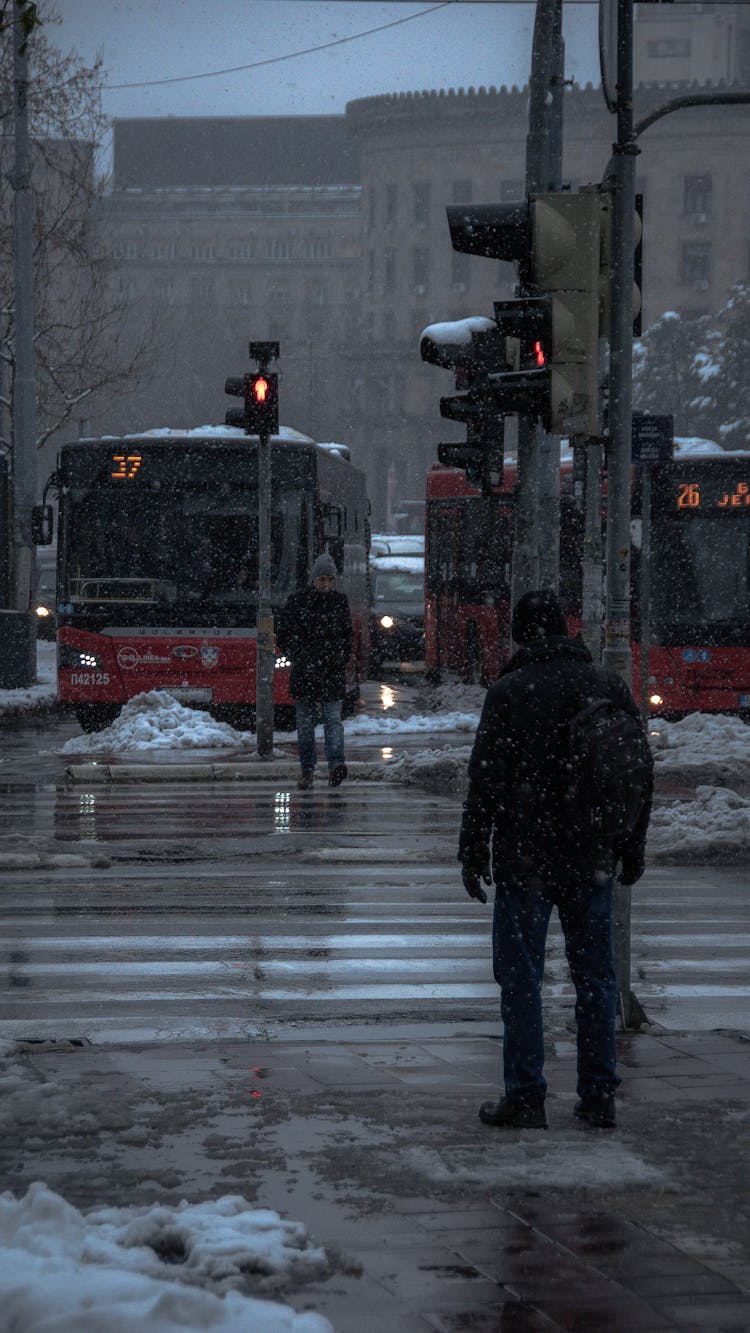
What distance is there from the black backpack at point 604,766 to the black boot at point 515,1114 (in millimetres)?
858

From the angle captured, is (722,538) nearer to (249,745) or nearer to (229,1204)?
(249,745)

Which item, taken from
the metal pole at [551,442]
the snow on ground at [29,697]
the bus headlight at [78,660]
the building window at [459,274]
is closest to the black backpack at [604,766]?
the metal pole at [551,442]

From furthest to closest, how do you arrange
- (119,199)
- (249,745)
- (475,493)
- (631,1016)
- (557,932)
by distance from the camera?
(119,199) < (475,493) < (249,745) < (557,932) < (631,1016)

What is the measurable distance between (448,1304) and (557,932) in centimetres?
623

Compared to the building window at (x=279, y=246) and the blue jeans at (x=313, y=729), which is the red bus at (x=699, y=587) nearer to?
the blue jeans at (x=313, y=729)

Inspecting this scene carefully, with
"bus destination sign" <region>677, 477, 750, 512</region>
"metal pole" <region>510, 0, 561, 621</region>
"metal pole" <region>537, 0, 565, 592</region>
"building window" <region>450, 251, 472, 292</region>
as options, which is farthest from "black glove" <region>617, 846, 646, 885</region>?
"building window" <region>450, 251, 472, 292</region>

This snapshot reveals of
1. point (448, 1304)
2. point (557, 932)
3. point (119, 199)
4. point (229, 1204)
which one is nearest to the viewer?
point (448, 1304)

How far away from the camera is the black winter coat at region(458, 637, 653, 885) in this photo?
6.25 m

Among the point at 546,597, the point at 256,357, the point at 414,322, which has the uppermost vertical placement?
the point at 414,322

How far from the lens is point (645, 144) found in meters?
109

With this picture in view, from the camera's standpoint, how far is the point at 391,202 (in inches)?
4419

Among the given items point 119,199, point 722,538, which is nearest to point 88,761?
point 722,538

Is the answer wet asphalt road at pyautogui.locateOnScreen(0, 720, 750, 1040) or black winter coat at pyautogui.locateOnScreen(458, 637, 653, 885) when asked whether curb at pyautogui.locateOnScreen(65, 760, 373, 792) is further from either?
black winter coat at pyautogui.locateOnScreen(458, 637, 653, 885)

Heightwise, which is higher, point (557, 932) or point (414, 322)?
point (414, 322)
